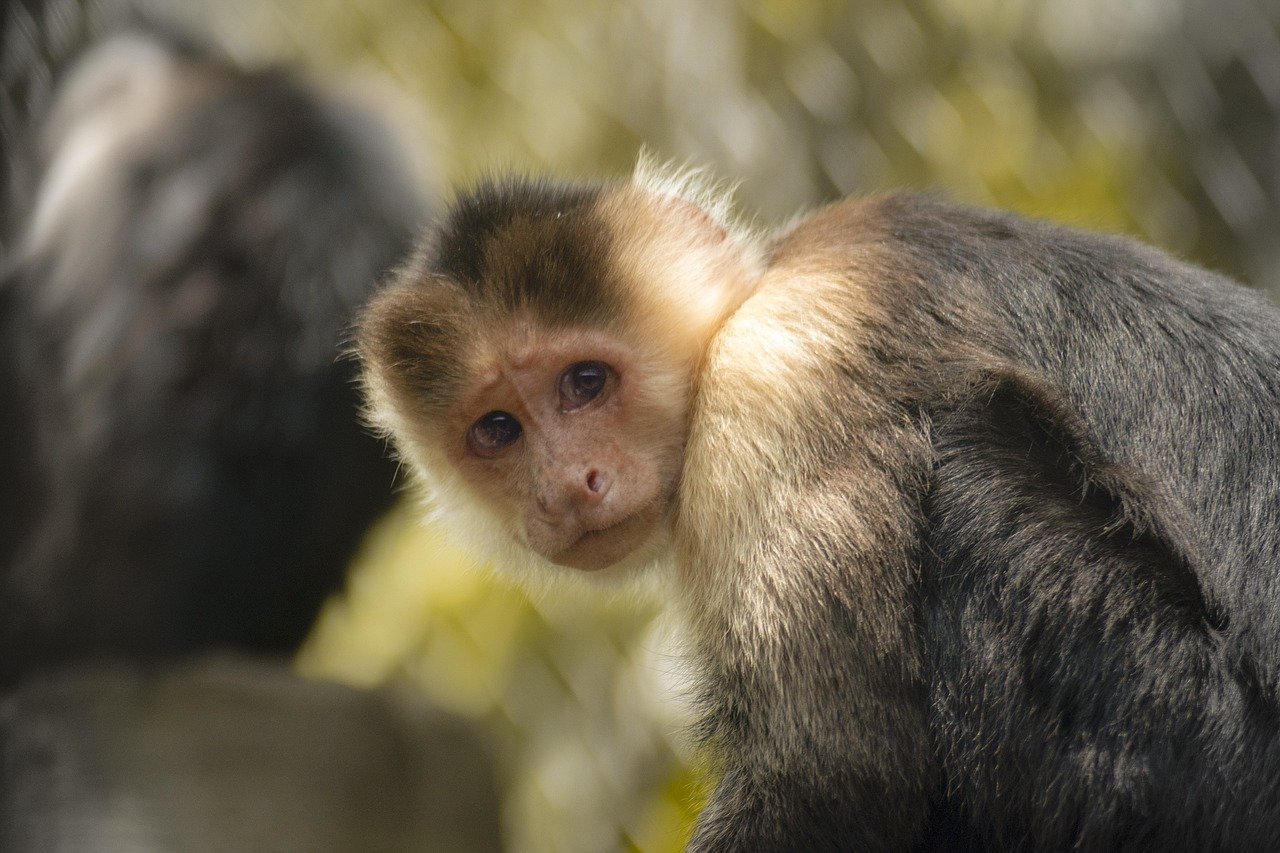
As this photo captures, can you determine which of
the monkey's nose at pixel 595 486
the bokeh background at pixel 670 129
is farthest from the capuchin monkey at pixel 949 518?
the bokeh background at pixel 670 129

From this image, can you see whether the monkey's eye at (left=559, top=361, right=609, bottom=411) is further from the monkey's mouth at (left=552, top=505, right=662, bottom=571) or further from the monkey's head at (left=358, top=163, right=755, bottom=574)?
the monkey's mouth at (left=552, top=505, right=662, bottom=571)

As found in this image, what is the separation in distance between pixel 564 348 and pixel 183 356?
4.37 feet

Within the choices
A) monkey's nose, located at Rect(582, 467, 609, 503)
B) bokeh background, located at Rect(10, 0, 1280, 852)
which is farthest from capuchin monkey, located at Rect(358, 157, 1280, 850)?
bokeh background, located at Rect(10, 0, 1280, 852)

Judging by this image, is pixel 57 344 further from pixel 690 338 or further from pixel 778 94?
pixel 778 94

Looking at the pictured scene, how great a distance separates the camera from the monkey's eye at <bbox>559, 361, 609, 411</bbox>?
101 inches

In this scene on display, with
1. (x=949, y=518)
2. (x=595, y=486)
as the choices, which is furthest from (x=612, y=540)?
(x=949, y=518)

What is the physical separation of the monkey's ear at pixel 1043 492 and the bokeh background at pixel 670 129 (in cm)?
172

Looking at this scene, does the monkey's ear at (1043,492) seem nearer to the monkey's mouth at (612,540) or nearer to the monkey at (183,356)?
the monkey's mouth at (612,540)

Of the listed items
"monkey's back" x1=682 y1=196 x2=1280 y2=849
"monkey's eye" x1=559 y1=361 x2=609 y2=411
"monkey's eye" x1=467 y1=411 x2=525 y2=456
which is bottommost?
"monkey's back" x1=682 y1=196 x2=1280 y2=849

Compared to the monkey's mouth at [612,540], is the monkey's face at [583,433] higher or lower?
higher

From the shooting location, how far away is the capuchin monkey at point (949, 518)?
1937 mm

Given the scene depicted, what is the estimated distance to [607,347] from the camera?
257cm

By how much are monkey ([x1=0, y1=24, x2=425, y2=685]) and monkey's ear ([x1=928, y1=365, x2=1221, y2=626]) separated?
1515 mm

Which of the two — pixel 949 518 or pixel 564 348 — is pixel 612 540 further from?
pixel 949 518
